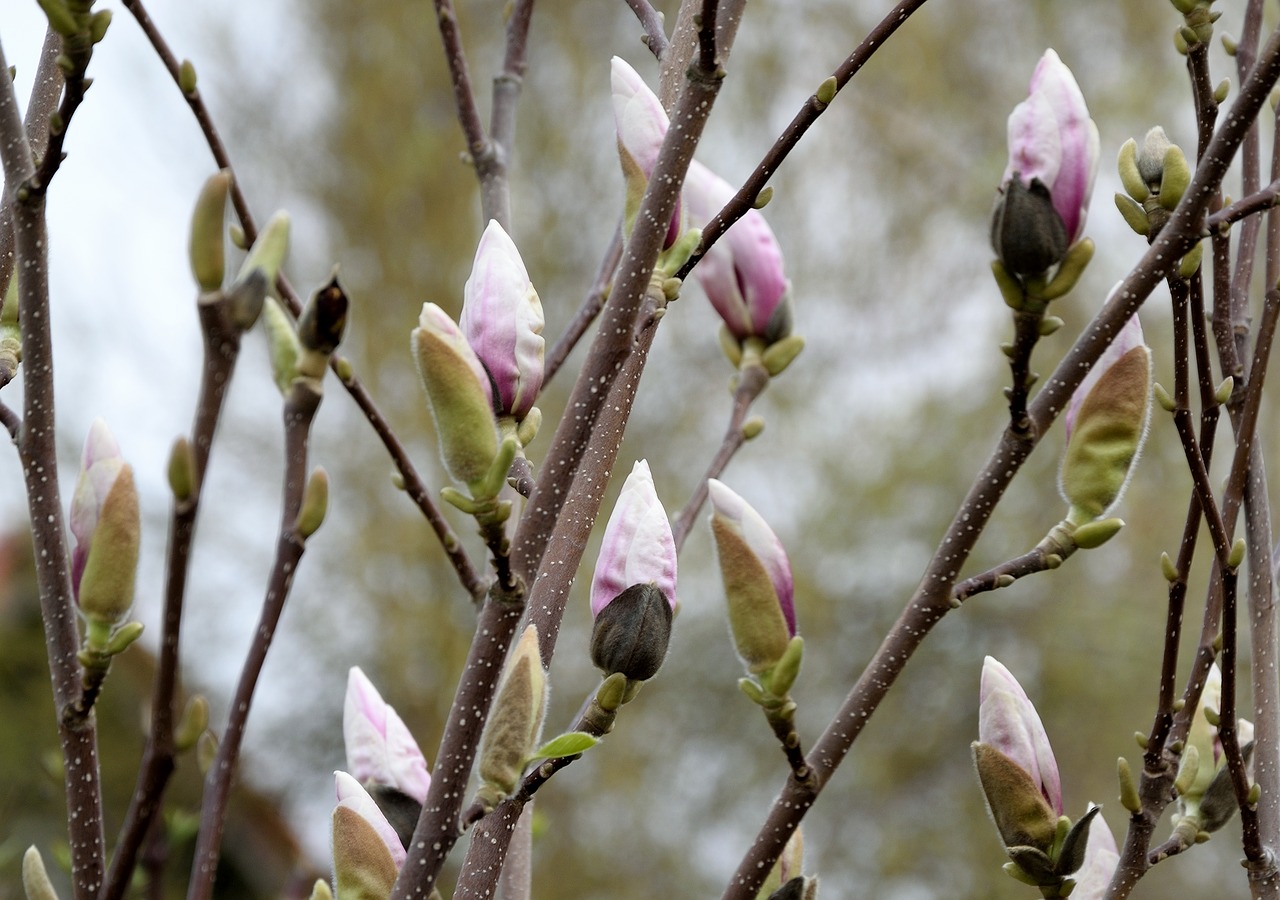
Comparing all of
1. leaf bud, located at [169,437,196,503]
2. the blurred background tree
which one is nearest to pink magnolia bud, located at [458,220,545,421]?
leaf bud, located at [169,437,196,503]

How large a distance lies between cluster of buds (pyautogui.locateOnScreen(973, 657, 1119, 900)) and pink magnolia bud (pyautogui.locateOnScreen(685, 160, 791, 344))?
0.21 metres

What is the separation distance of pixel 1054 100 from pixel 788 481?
313cm

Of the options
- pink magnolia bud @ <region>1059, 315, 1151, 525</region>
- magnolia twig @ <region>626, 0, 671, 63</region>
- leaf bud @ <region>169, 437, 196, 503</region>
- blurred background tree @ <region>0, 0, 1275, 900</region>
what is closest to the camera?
leaf bud @ <region>169, 437, 196, 503</region>

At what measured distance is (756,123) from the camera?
3.37m

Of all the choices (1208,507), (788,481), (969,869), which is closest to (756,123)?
(788,481)

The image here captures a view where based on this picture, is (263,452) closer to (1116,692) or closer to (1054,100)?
(1116,692)

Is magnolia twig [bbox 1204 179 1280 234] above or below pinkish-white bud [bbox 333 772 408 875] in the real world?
above

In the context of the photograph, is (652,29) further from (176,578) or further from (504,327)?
(176,578)

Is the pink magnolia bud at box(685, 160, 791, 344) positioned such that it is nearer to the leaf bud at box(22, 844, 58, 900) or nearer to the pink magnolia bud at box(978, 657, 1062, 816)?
the pink magnolia bud at box(978, 657, 1062, 816)

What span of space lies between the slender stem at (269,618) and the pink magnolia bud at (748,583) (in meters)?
Result: 0.11

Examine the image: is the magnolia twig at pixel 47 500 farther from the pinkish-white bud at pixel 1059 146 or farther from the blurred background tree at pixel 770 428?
the blurred background tree at pixel 770 428

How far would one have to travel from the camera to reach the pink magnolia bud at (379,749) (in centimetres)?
37

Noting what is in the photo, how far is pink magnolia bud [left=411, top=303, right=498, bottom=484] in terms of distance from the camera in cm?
27

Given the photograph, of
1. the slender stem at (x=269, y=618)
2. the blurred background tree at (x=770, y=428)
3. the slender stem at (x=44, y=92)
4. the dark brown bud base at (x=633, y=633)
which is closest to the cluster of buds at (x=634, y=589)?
the dark brown bud base at (x=633, y=633)
